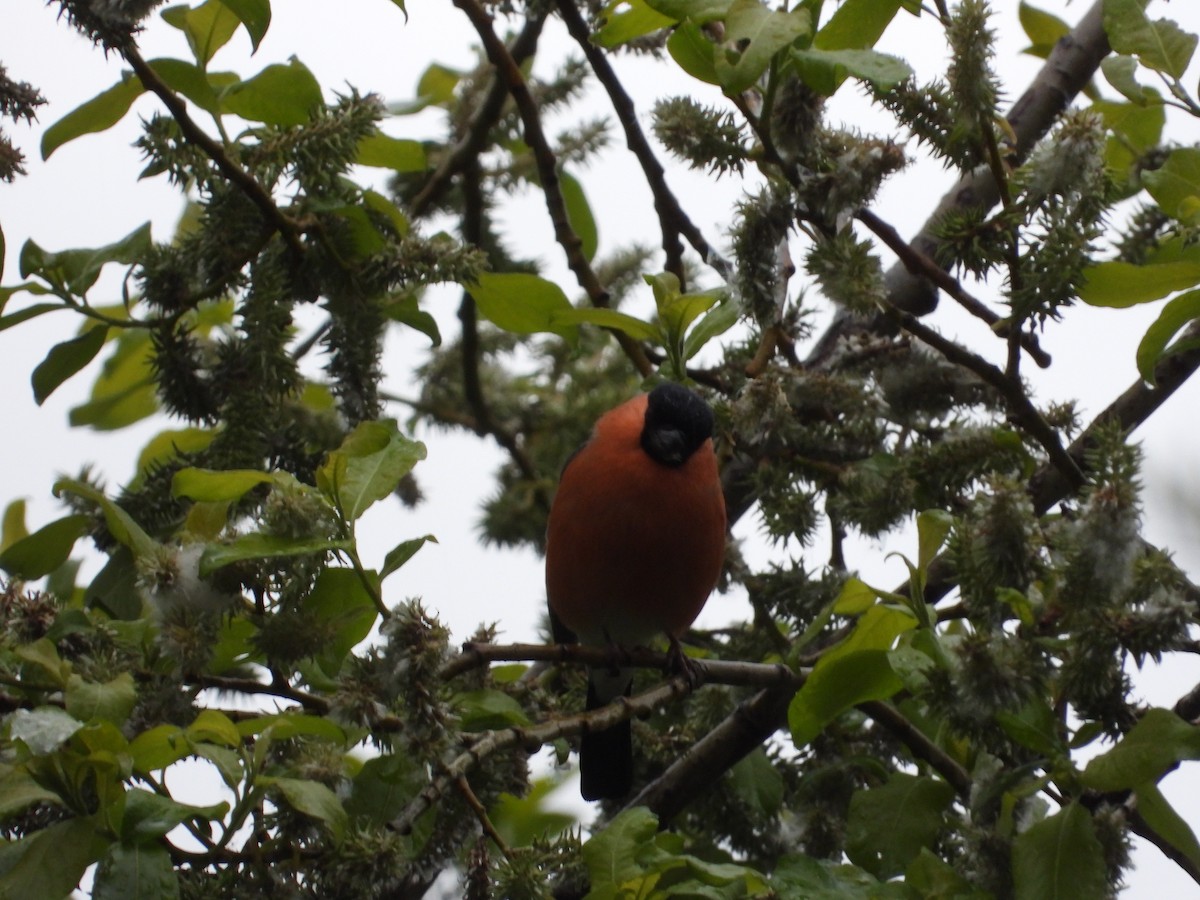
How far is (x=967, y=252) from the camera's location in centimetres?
238

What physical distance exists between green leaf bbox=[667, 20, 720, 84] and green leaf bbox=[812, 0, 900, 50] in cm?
18

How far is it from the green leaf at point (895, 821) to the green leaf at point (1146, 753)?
1.65ft

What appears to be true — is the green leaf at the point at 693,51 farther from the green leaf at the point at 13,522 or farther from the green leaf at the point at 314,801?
the green leaf at the point at 13,522

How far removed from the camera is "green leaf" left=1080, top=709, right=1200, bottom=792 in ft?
6.14

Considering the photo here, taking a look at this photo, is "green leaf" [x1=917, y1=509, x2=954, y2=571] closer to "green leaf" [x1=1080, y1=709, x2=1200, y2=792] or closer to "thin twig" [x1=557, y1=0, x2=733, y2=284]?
"green leaf" [x1=1080, y1=709, x2=1200, y2=792]

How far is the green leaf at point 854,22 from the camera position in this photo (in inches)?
89.2

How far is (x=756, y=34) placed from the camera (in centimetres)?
209

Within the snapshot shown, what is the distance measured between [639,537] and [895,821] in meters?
1.49

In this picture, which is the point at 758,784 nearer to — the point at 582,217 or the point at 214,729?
the point at 214,729

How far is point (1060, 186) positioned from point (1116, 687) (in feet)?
2.59

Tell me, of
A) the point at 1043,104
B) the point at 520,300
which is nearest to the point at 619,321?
the point at 520,300

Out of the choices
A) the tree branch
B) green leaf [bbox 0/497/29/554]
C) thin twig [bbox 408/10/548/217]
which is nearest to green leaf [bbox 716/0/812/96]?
the tree branch

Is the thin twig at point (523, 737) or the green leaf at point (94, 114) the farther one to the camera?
the green leaf at point (94, 114)

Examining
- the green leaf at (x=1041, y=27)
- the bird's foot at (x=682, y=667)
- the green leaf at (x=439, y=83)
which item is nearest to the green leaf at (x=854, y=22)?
the bird's foot at (x=682, y=667)
